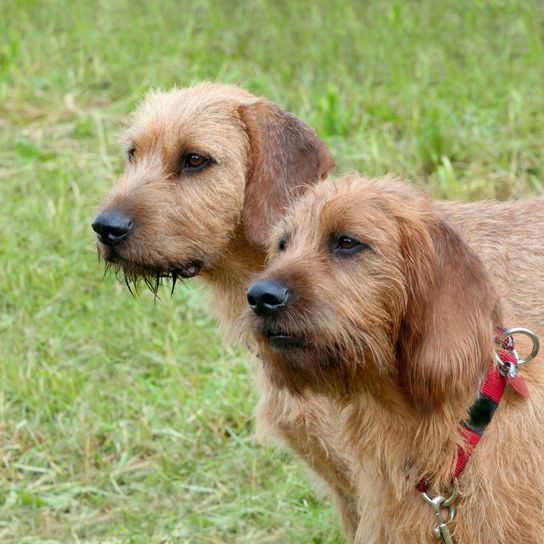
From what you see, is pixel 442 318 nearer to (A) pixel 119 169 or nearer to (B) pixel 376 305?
(B) pixel 376 305

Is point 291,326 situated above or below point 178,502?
above

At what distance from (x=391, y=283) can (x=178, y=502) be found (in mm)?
2516

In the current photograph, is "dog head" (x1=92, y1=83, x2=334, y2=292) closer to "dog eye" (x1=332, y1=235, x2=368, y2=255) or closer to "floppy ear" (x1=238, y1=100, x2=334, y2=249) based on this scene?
"floppy ear" (x1=238, y1=100, x2=334, y2=249)

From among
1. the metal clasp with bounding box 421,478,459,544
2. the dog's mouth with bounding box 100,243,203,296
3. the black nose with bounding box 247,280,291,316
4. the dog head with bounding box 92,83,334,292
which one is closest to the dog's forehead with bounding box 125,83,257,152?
the dog head with bounding box 92,83,334,292

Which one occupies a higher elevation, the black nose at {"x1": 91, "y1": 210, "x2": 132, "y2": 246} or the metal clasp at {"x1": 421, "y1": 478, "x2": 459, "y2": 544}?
the black nose at {"x1": 91, "y1": 210, "x2": 132, "y2": 246}

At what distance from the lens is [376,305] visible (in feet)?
12.5

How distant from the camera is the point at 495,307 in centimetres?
392

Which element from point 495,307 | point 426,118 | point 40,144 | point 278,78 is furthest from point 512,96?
point 495,307

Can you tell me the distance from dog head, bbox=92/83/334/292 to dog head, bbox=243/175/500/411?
1.11 meters

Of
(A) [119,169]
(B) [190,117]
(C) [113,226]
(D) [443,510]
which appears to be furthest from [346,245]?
(A) [119,169]

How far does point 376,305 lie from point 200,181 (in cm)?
149

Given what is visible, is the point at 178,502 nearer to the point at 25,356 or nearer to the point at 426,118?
the point at 25,356

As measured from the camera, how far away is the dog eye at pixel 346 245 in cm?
383

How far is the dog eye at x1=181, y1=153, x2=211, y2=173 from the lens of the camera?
5094 mm
